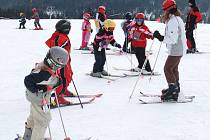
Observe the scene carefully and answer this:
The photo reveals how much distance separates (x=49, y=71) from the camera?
480 centimetres

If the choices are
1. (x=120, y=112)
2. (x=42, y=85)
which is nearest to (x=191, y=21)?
(x=120, y=112)

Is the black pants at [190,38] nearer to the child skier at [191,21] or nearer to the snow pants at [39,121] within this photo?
the child skier at [191,21]

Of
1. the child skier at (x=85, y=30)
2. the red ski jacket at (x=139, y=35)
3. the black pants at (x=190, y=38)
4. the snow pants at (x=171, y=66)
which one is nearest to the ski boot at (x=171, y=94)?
the snow pants at (x=171, y=66)

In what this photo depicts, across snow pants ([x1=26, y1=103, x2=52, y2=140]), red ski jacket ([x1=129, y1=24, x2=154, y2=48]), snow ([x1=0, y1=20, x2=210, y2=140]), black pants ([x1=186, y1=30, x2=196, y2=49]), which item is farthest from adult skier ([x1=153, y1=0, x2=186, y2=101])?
black pants ([x1=186, y1=30, x2=196, y2=49])

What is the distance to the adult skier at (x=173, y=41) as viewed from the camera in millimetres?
7156

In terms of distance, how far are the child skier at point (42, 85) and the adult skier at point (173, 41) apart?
286cm

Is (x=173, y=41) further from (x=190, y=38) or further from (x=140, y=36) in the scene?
(x=190, y=38)

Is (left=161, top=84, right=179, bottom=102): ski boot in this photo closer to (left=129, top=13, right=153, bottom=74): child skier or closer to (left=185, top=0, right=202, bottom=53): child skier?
(left=129, top=13, right=153, bottom=74): child skier

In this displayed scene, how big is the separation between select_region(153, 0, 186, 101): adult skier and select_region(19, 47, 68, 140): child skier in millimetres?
2855

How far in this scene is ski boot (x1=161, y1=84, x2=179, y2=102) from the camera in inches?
292

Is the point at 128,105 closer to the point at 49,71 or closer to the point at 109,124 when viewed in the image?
the point at 109,124

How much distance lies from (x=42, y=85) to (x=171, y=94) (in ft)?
11.0

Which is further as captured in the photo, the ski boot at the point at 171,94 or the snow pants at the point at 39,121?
the ski boot at the point at 171,94

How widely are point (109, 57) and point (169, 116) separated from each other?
25.1 feet
